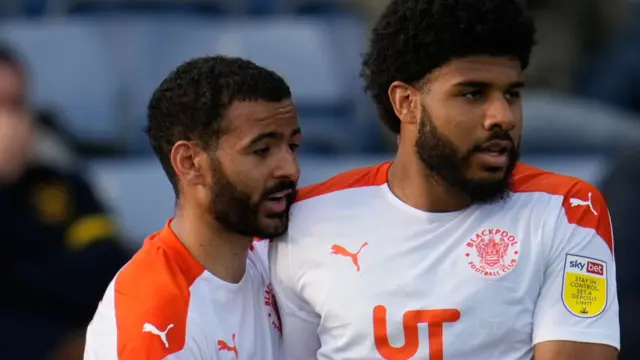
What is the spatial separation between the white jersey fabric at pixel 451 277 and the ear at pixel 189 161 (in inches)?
9.5

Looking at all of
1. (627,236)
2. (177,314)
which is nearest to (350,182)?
(177,314)

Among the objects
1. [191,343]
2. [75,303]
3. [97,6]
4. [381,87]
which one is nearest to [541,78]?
[97,6]

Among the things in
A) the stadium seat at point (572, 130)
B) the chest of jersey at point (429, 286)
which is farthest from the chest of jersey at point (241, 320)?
the stadium seat at point (572, 130)

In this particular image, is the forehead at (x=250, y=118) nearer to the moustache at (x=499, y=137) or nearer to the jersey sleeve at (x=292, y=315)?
the jersey sleeve at (x=292, y=315)

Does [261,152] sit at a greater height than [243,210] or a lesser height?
greater

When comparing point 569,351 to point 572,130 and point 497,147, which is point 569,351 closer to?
point 497,147

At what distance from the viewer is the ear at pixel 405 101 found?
292 cm

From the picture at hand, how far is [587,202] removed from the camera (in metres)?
2.83

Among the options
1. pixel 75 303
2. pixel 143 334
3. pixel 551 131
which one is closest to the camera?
pixel 143 334

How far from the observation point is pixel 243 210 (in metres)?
2.97

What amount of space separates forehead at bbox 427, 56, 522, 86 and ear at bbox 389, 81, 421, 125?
0.34ft

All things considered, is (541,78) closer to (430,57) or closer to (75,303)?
(75,303)

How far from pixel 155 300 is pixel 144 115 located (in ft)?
10.7

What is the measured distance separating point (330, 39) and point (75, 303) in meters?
2.56
